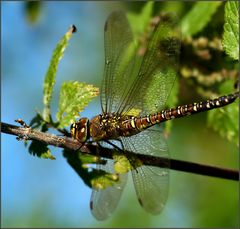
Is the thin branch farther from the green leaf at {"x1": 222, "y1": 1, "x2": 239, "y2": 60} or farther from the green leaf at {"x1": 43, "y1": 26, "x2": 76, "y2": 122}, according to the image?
the green leaf at {"x1": 222, "y1": 1, "x2": 239, "y2": 60}

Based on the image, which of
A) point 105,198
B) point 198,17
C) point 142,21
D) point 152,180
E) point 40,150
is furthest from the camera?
point 142,21

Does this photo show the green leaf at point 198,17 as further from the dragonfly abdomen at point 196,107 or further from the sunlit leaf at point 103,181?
the sunlit leaf at point 103,181

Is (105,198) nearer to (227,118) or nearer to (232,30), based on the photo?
(227,118)

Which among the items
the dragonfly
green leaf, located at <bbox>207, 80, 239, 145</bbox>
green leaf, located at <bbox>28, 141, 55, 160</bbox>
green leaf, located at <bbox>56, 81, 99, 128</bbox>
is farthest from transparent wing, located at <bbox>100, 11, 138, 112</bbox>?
green leaf, located at <bbox>207, 80, 239, 145</bbox>

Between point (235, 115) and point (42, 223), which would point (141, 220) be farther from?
point (235, 115)

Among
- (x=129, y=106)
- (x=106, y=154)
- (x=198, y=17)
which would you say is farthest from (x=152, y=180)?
(x=198, y=17)
